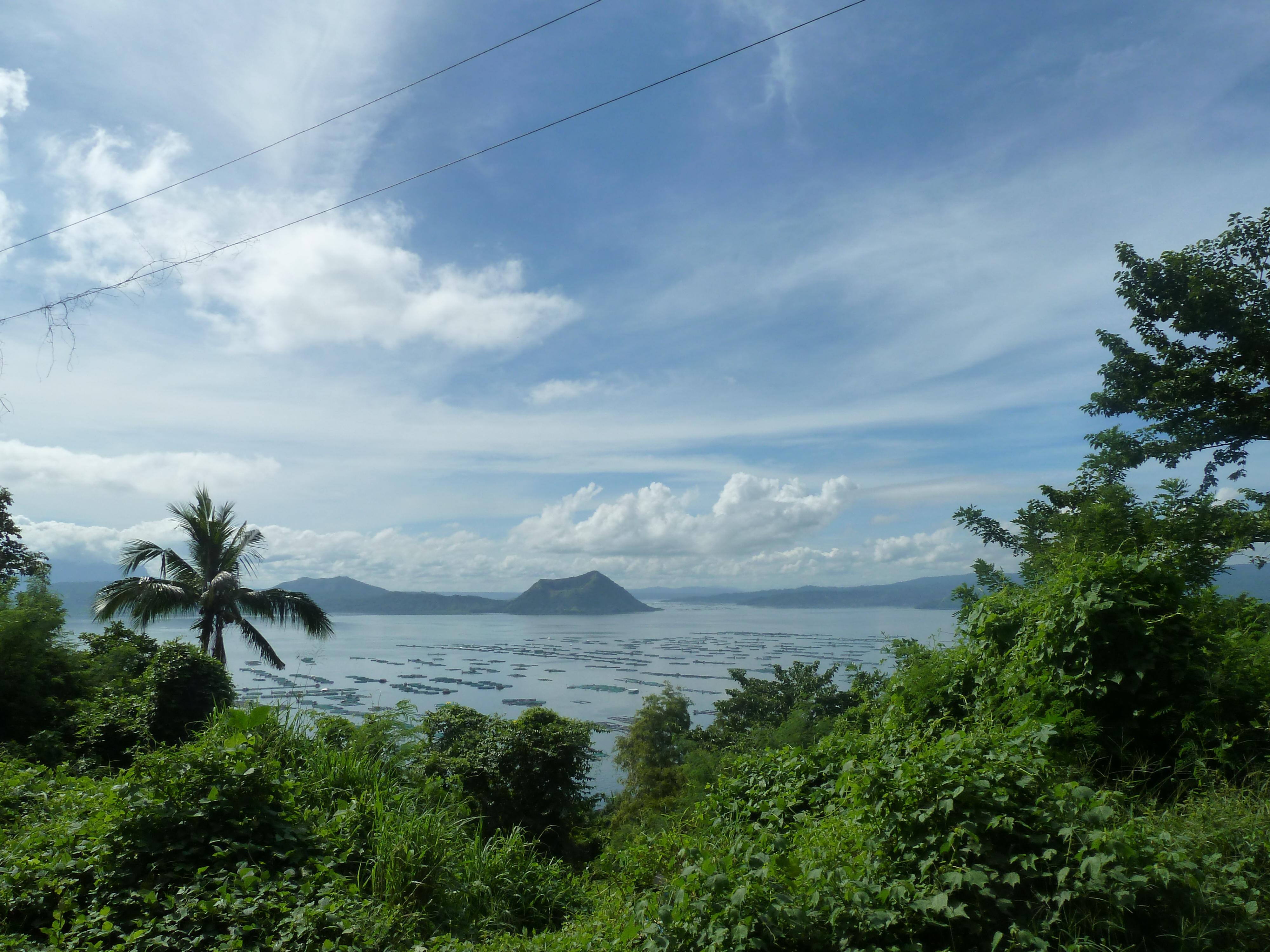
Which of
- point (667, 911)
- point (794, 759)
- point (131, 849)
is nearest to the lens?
point (667, 911)

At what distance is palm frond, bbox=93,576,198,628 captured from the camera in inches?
671

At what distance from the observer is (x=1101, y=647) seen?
4180 millimetres

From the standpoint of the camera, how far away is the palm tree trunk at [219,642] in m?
17.8

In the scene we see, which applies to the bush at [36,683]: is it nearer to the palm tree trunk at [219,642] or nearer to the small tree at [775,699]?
the palm tree trunk at [219,642]

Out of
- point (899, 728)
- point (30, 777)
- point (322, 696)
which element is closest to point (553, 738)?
point (322, 696)

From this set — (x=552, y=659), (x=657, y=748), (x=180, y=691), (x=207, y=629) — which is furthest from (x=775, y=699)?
(x=552, y=659)

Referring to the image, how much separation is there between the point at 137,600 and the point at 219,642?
221cm

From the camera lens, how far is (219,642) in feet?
59.5

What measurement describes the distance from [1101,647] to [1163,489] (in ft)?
9.63

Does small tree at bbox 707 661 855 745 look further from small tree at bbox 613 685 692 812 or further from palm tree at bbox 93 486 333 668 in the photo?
palm tree at bbox 93 486 333 668

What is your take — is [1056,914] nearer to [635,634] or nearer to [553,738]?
[553,738]

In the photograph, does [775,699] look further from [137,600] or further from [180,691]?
[180,691]

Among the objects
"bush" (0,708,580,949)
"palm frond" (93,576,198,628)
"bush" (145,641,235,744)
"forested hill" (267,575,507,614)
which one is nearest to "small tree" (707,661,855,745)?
"palm frond" (93,576,198,628)

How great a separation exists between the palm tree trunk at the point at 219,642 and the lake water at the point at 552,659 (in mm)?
312
